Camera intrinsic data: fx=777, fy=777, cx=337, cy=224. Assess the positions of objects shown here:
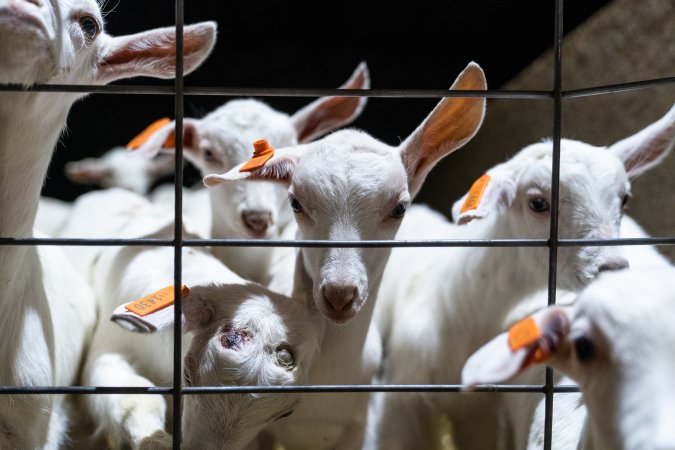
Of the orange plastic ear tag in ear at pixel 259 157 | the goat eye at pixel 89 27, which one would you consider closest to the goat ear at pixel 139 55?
the goat eye at pixel 89 27

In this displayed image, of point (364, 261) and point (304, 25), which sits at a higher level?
point (304, 25)

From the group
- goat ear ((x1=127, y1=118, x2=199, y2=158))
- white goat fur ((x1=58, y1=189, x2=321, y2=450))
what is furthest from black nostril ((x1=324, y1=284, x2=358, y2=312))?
goat ear ((x1=127, y1=118, x2=199, y2=158))

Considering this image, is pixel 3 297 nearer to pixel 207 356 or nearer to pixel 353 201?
pixel 207 356

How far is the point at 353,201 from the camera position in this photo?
6.35 feet

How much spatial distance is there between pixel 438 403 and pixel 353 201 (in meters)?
0.82

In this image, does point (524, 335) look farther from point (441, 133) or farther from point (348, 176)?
point (441, 133)

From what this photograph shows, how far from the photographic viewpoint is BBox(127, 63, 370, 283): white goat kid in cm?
261

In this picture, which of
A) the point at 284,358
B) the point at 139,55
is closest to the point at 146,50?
the point at 139,55

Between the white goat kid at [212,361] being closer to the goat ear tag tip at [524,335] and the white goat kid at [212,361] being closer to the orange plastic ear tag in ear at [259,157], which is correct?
the orange plastic ear tag in ear at [259,157]

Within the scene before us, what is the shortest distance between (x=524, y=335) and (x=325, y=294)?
2.05ft

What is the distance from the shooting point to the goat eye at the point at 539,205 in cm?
226

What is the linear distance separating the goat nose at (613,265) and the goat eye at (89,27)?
1.41 meters

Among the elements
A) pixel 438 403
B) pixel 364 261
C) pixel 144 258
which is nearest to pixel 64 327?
pixel 144 258

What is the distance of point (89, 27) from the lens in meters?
1.82
